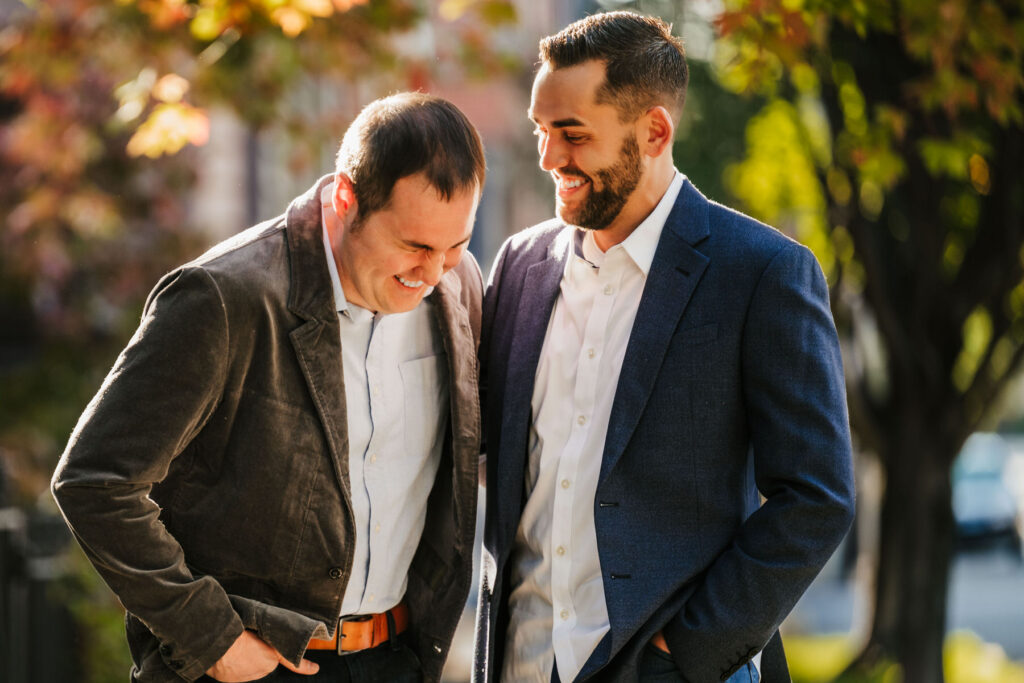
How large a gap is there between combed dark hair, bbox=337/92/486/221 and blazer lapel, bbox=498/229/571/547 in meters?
0.44

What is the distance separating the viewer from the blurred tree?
6023 millimetres

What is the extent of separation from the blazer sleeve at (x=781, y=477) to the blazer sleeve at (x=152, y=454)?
1.16 m

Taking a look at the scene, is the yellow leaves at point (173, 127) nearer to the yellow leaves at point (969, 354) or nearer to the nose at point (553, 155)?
the nose at point (553, 155)

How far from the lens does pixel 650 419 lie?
2.83 m

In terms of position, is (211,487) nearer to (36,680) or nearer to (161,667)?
(161,667)

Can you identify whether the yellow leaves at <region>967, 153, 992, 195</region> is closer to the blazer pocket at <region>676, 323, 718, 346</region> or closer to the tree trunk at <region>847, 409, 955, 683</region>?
the tree trunk at <region>847, 409, 955, 683</region>

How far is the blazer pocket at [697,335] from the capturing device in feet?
9.28

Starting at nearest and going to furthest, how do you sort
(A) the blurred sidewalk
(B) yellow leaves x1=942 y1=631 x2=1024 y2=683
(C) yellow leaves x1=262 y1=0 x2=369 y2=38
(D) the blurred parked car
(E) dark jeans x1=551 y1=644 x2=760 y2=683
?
(E) dark jeans x1=551 y1=644 x2=760 y2=683
(C) yellow leaves x1=262 y1=0 x2=369 y2=38
(B) yellow leaves x1=942 y1=631 x2=1024 y2=683
(A) the blurred sidewalk
(D) the blurred parked car

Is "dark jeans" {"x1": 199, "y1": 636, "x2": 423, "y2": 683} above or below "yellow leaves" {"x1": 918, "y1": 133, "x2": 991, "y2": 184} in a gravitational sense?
below

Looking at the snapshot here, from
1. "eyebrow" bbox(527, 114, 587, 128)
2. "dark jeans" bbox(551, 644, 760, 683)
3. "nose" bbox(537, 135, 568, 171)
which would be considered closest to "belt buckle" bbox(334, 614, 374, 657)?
"dark jeans" bbox(551, 644, 760, 683)

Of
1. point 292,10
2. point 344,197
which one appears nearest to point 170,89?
point 292,10

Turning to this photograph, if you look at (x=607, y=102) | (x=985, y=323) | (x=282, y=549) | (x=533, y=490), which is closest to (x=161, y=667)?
(x=282, y=549)

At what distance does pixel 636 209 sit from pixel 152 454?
1347 millimetres

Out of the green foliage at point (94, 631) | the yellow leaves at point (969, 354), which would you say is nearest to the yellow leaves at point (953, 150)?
the yellow leaves at point (969, 354)
